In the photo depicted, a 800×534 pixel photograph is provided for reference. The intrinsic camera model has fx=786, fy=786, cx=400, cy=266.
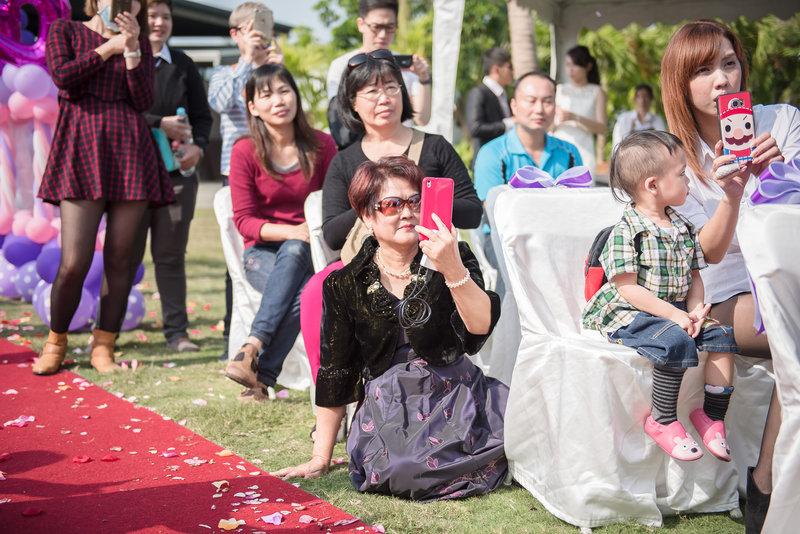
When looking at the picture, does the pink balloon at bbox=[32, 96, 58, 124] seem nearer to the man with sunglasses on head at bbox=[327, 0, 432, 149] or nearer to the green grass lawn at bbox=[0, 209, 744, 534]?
the green grass lawn at bbox=[0, 209, 744, 534]

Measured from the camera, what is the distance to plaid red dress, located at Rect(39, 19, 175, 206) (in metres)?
4.19

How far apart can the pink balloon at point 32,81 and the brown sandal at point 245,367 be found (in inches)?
127

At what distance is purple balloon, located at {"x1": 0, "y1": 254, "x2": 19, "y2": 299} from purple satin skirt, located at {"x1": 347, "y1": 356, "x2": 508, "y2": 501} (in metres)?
4.41

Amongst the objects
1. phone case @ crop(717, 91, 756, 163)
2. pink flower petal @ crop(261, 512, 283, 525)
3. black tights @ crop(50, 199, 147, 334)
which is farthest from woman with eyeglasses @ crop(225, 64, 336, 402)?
phone case @ crop(717, 91, 756, 163)

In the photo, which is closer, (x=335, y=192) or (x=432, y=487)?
(x=432, y=487)

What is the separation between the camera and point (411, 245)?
2902 millimetres

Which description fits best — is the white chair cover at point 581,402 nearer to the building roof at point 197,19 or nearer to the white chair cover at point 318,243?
the white chair cover at point 318,243

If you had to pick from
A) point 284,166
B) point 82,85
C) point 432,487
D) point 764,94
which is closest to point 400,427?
point 432,487

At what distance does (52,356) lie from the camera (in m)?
4.41

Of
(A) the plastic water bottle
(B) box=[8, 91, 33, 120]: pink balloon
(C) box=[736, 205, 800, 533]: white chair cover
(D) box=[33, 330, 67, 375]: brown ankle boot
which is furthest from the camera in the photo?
(B) box=[8, 91, 33, 120]: pink balloon

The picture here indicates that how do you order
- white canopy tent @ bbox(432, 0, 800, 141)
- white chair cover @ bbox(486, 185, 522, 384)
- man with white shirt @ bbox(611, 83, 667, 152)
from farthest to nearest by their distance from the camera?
man with white shirt @ bbox(611, 83, 667, 152) → white canopy tent @ bbox(432, 0, 800, 141) → white chair cover @ bbox(486, 185, 522, 384)

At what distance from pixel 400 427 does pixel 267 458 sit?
69 centimetres

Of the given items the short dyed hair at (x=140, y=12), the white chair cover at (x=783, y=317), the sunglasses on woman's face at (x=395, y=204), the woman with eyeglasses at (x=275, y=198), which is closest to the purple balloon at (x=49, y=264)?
the short dyed hair at (x=140, y=12)

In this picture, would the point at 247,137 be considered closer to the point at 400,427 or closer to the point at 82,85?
the point at 82,85
